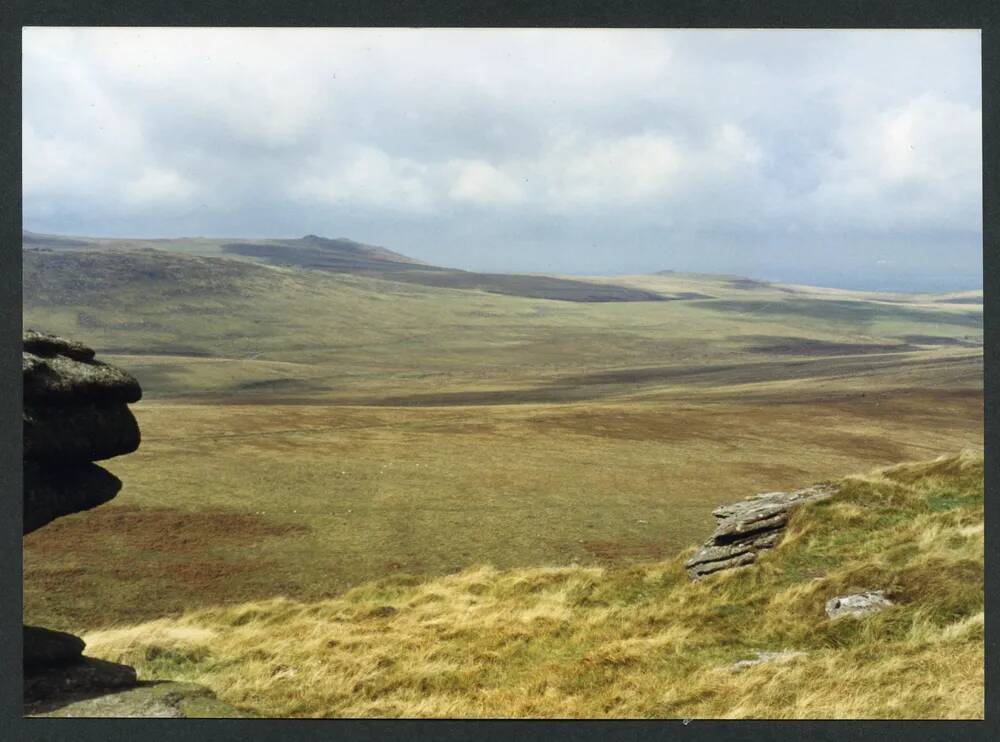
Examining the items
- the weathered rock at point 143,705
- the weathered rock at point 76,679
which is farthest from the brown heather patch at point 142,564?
the weathered rock at point 143,705

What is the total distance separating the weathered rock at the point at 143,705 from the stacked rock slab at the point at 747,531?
30.9 feet

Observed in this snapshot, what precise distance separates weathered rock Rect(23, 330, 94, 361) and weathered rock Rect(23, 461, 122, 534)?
1638 mm

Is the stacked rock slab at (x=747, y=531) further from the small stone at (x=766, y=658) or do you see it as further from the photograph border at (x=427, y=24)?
the photograph border at (x=427, y=24)

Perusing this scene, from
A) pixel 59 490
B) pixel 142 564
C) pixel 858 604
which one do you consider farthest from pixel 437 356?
pixel 858 604

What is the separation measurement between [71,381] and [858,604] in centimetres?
1221

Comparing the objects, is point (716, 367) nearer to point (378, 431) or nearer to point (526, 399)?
point (526, 399)

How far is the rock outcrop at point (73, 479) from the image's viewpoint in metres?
9.29

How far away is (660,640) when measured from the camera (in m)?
11.7

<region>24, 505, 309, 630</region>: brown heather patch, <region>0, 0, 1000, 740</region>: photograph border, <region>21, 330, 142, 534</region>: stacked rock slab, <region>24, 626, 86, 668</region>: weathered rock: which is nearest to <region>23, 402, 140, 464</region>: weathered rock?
<region>21, 330, 142, 534</region>: stacked rock slab

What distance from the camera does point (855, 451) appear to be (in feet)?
176

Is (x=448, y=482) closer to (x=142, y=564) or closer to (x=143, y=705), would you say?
(x=142, y=564)

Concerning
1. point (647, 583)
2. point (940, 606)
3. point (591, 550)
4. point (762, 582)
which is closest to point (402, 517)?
point (591, 550)
